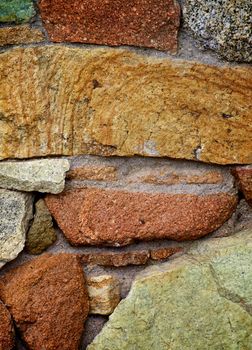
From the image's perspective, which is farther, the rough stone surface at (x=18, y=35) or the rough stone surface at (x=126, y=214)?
the rough stone surface at (x=126, y=214)

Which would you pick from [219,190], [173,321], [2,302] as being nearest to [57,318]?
[2,302]

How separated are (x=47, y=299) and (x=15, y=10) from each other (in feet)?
2.13

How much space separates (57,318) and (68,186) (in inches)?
12.1

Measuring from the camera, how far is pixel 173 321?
1298 millimetres

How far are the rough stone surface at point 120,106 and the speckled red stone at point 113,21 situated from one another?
3cm

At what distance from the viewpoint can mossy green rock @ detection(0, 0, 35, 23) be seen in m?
1.18

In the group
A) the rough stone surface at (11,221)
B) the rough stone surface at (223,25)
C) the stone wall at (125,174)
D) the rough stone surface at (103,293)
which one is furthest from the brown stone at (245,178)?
the rough stone surface at (11,221)

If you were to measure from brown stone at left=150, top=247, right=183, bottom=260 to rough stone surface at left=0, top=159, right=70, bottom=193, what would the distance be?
30 cm

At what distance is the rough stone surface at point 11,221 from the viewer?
125 cm

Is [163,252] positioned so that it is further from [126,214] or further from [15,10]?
[15,10]

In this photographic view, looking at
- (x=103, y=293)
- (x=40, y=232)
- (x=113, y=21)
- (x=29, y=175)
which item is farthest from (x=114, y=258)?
(x=113, y=21)

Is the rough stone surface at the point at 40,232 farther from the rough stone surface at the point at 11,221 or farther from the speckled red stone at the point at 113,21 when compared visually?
the speckled red stone at the point at 113,21

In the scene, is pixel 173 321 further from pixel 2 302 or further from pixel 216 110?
pixel 216 110

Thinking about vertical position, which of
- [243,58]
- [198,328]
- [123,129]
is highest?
[243,58]
